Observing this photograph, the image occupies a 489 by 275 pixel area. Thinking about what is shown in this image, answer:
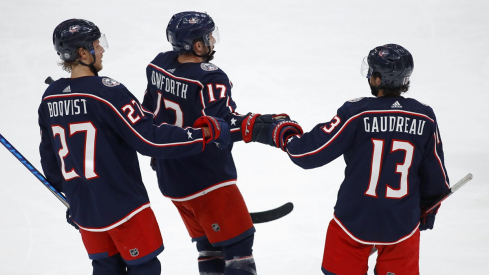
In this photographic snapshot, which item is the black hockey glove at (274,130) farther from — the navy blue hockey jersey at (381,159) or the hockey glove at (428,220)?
the hockey glove at (428,220)

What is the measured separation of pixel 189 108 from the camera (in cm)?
335

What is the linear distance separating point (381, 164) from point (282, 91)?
3586mm

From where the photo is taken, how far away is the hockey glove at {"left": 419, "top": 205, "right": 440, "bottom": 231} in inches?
127

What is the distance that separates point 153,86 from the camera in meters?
3.46

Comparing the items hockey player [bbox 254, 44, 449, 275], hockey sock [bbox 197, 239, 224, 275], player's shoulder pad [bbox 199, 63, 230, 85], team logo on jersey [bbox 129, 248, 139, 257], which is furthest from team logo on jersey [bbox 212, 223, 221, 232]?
player's shoulder pad [bbox 199, 63, 230, 85]

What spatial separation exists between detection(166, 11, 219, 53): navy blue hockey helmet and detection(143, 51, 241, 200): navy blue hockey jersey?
101mm

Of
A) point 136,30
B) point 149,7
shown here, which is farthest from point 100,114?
point 149,7

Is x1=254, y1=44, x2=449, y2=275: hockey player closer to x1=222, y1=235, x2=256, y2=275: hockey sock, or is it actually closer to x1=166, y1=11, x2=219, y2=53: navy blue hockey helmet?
x1=222, y1=235, x2=256, y2=275: hockey sock

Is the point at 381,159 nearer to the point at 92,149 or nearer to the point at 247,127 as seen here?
the point at 247,127

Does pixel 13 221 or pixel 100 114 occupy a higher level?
pixel 100 114

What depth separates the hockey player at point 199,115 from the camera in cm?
330

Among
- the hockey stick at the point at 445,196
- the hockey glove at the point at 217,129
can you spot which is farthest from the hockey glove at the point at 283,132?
the hockey stick at the point at 445,196

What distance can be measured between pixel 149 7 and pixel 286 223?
416 cm

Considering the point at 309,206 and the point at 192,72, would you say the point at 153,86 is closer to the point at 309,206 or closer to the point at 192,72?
the point at 192,72
